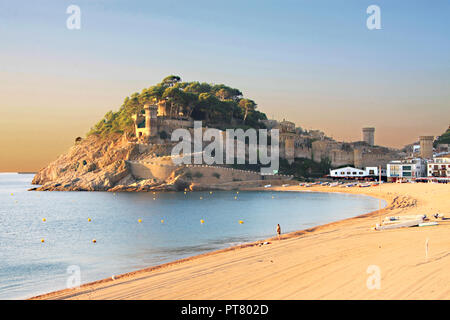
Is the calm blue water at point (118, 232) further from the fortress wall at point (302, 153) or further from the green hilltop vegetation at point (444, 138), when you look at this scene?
the green hilltop vegetation at point (444, 138)

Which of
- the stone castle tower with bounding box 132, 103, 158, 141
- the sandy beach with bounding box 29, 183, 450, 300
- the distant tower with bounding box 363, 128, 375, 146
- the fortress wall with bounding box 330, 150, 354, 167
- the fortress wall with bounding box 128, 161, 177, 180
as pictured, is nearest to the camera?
the sandy beach with bounding box 29, 183, 450, 300

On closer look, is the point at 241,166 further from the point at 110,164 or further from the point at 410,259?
the point at 410,259

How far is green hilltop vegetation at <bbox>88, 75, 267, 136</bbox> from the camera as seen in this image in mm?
66875

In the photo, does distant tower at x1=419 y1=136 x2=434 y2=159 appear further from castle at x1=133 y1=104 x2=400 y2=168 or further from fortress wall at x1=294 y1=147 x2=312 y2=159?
fortress wall at x1=294 y1=147 x2=312 y2=159

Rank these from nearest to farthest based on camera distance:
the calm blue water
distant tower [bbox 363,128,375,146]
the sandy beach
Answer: the sandy beach → the calm blue water → distant tower [bbox 363,128,375,146]

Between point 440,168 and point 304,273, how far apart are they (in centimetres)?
5331

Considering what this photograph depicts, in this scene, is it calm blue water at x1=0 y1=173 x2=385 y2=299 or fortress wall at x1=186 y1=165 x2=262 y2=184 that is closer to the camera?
calm blue water at x1=0 y1=173 x2=385 y2=299

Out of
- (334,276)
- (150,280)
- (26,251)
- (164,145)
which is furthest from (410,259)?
(164,145)

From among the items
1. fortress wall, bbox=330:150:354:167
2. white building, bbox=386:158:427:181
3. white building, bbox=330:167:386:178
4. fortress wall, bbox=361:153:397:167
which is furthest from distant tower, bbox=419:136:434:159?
fortress wall, bbox=330:150:354:167

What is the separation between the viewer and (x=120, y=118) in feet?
234

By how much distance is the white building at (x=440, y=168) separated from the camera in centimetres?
5719

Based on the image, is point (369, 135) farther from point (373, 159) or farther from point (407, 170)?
point (407, 170)

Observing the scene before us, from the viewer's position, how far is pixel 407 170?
60156mm

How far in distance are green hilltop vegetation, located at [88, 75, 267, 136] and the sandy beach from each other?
172 feet
